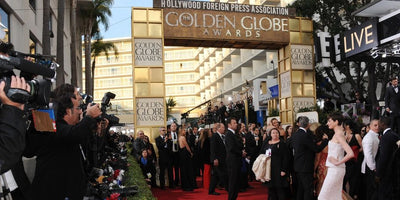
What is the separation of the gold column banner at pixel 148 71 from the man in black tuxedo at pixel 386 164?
948 centimetres

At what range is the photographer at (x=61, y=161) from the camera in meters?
3.21

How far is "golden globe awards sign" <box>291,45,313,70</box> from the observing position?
55.5ft

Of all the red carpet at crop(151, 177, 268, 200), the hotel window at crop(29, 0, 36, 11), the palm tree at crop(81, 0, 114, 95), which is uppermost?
the palm tree at crop(81, 0, 114, 95)

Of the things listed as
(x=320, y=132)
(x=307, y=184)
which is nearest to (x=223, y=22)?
(x=320, y=132)

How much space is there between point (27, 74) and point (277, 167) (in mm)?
6324

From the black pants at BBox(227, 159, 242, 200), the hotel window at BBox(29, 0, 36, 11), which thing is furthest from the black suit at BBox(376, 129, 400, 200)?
the hotel window at BBox(29, 0, 36, 11)

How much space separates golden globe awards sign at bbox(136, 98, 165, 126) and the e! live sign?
7017 mm

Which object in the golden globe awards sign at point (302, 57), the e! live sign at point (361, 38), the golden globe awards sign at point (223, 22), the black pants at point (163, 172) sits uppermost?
the golden globe awards sign at point (223, 22)

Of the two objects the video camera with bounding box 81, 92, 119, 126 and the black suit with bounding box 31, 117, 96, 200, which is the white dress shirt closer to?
the video camera with bounding box 81, 92, 119, 126

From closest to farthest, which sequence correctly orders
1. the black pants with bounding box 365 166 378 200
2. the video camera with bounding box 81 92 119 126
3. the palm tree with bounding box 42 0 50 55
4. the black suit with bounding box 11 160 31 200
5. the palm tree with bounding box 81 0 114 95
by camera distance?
the black suit with bounding box 11 160 31 200
the video camera with bounding box 81 92 119 126
the black pants with bounding box 365 166 378 200
the palm tree with bounding box 42 0 50 55
the palm tree with bounding box 81 0 114 95

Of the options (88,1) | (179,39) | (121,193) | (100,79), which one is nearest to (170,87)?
(100,79)

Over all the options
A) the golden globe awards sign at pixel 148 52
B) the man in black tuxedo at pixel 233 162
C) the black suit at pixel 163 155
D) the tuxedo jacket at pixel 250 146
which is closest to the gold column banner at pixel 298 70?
the tuxedo jacket at pixel 250 146

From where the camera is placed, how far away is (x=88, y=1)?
3116 cm

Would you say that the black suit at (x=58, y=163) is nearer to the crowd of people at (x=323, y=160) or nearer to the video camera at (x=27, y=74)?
the video camera at (x=27, y=74)
